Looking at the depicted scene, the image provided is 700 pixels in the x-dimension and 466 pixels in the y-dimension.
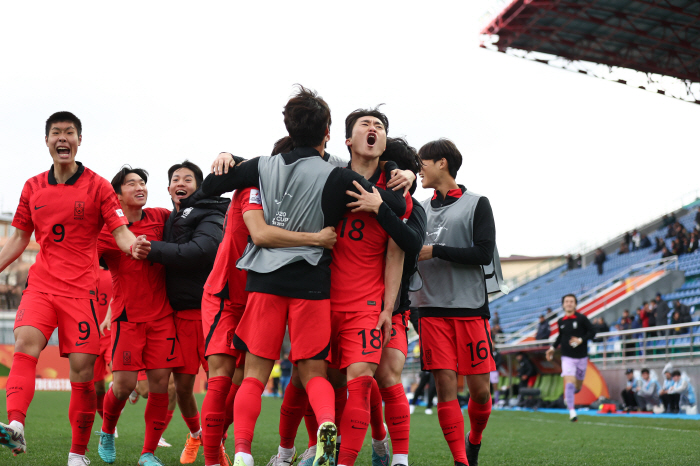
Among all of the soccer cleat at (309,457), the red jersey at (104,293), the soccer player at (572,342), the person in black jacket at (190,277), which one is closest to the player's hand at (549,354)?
the soccer player at (572,342)

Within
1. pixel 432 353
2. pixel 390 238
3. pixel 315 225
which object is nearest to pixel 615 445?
pixel 432 353

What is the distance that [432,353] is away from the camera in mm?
5129

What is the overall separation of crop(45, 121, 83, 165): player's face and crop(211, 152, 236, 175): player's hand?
1.54m

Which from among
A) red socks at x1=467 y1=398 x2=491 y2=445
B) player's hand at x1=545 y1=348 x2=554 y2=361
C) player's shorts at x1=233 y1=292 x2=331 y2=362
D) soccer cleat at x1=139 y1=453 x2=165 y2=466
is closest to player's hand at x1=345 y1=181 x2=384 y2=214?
player's shorts at x1=233 y1=292 x2=331 y2=362

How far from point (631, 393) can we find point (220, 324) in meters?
13.4

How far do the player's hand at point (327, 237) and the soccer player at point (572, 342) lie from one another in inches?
375

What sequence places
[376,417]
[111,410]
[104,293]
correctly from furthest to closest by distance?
1. [104,293]
2. [111,410]
3. [376,417]

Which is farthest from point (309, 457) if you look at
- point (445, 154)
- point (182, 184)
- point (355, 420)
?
point (182, 184)

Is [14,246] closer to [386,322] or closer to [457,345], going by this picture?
[386,322]

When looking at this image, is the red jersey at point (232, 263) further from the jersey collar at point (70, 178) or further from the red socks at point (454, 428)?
the red socks at point (454, 428)

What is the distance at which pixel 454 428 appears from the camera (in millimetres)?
4918

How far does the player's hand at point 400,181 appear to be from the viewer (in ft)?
14.1

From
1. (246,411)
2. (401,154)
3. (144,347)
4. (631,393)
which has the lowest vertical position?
(631,393)

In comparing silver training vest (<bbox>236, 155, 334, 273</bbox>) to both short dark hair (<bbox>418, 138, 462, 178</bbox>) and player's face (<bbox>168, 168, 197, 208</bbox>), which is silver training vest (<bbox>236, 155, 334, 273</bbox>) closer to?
short dark hair (<bbox>418, 138, 462, 178</bbox>)
